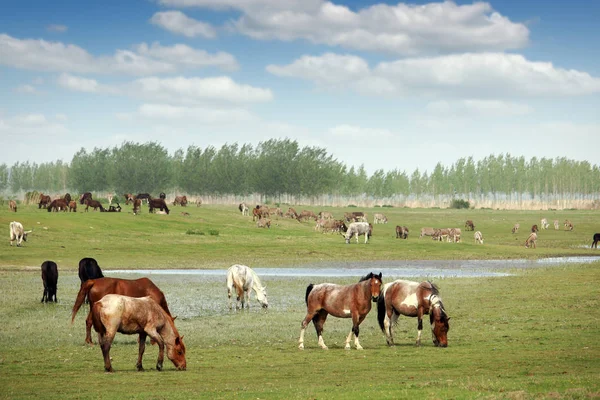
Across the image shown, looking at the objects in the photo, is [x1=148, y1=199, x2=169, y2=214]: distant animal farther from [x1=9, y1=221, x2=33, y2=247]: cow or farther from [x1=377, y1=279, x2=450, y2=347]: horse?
[x1=377, y1=279, x2=450, y2=347]: horse

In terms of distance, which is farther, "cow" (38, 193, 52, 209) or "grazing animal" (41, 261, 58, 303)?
"cow" (38, 193, 52, 209)

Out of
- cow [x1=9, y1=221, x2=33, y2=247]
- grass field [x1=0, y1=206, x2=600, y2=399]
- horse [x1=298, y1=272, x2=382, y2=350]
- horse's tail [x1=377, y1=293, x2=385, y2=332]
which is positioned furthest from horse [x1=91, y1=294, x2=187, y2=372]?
cow [x1=9, y1=221, x2=33, y2=247]

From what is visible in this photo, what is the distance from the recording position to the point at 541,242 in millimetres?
76312

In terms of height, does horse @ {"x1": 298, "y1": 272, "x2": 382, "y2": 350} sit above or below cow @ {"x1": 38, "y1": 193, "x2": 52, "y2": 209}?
below

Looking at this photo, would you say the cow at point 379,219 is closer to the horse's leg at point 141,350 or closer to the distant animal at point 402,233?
the distant animal at point 402,233

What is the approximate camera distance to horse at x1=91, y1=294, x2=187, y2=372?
53.1 ft

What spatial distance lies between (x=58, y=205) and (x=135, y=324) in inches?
2417

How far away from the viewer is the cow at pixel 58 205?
243ft

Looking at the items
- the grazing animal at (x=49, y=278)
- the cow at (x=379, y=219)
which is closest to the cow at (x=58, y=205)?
the cow at (x=379, y=219)

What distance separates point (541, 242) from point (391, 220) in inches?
1234

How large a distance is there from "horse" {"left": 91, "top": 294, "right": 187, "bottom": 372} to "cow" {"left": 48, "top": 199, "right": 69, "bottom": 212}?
6039 centimetres

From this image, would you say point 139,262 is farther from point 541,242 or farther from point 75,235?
point 541,242

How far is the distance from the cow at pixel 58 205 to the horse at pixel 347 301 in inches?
2290

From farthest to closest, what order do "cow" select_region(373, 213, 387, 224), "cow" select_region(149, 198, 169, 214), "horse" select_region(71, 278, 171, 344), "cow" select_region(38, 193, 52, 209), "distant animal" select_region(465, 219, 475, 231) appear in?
"cow" select_region(373, 213, 387, 224), "distant animal" select_region(465, 219, 475, 231), "cow" select_region(149, 198, 169, 214), "cow" select_region(38, 193, 52, 209), "horse" select_region(71, 278, 171, 344)
